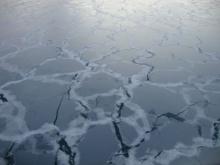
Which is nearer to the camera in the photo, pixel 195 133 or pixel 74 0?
pixel 195 133

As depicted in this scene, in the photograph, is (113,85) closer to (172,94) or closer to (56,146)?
(172,94)

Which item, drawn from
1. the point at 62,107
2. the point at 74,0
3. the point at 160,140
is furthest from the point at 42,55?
the point at 74,0

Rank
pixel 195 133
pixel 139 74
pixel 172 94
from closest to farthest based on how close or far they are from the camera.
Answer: pixel 195 133 < pixel 172 94 < pixel 139 74

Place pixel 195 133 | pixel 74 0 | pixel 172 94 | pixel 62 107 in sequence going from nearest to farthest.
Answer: pixel 195 133, pixel 62 107, pixel 172 94, pixel 74 0

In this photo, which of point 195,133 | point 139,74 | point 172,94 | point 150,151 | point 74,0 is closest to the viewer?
point 150,151

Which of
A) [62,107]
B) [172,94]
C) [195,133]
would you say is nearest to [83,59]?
[62,107]

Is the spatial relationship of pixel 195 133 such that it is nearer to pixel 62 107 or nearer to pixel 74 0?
pixel 62 107
